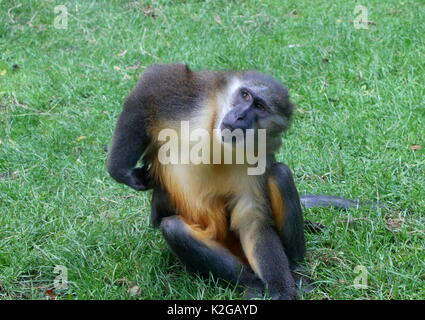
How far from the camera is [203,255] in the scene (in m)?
4.82

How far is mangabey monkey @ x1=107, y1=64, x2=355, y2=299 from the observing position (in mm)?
4773

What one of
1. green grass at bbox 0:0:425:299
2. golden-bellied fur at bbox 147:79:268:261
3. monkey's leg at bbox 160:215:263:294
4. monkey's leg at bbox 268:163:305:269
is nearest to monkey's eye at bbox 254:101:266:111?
golden-bellied fur at bbox 147:79:268:261

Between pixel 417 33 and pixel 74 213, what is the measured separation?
5221 mm

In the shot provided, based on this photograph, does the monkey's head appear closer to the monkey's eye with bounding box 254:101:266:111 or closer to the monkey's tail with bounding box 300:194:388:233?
the monkey's eye with bounding box 254:101:266:111

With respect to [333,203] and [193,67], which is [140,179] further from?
[193,67]

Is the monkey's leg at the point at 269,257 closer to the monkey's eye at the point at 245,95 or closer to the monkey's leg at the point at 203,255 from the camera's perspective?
the monkey's leg at the point at 203,255

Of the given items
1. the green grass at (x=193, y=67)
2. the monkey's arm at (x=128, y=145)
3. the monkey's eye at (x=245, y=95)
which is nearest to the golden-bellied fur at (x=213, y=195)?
the monkey's arm at (x=128, y=145)

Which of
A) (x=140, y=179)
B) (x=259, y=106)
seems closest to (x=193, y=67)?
(x=140, y=179)

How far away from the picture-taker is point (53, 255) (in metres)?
5.32

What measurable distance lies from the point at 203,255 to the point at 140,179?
730mm

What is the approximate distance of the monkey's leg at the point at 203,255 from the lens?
4.80 meters

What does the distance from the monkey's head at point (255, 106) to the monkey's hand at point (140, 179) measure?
757 millimetres

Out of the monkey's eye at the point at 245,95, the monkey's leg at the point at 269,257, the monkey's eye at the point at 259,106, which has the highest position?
the monkey's eye at the point at 245,95

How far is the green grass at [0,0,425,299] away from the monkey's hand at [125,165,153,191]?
1.79 ft
